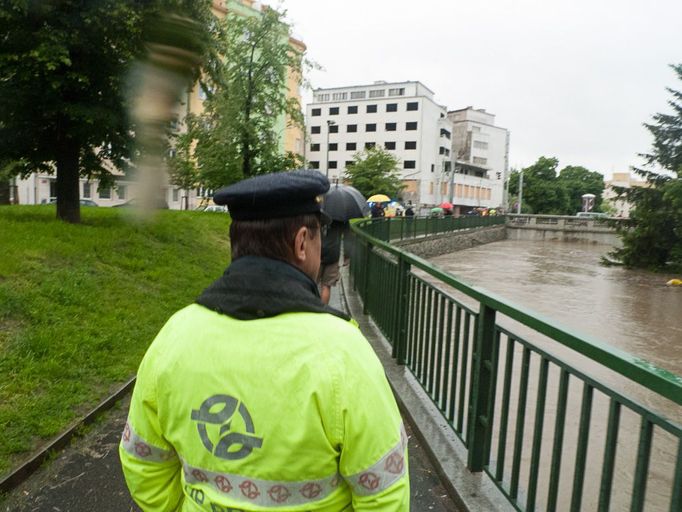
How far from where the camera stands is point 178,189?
1862 millimetres

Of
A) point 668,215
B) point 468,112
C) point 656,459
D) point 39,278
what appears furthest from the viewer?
point 468,112

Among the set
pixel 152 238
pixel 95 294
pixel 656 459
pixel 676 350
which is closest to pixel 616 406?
pixel 656 459

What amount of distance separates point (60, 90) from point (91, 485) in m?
7.82

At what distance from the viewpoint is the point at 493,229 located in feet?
130

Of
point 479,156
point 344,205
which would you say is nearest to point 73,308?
point 344,205

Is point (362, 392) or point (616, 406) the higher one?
point (362, 392)

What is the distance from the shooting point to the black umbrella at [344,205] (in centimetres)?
682

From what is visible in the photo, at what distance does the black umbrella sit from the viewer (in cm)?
682

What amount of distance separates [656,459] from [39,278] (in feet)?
19.1

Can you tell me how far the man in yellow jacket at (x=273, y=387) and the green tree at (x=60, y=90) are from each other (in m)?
6.82

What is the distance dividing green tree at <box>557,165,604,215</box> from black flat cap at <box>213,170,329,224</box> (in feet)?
351

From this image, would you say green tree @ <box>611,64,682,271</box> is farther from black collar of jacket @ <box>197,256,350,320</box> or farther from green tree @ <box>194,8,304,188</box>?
black collar of jacket @ <box>197,256,350,320</box>

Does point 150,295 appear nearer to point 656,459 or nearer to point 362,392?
point 656,459

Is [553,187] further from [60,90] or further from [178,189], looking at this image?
[178,189]
